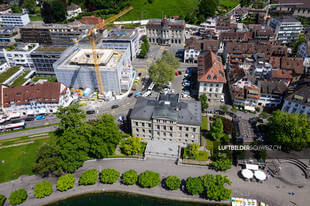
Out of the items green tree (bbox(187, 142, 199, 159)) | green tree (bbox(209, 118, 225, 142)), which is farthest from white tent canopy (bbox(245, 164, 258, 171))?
green tree (bbox(187, 142, 199, 159))

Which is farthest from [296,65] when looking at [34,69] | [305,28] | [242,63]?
[34,69]

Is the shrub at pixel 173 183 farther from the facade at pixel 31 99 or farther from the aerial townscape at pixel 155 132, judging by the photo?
the facade at pixel 31 99

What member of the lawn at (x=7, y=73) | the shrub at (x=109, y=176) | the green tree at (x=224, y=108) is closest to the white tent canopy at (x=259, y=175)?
the green tree at (x=224, y=108)

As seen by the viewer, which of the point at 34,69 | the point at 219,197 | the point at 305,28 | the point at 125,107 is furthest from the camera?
the point at 305,28

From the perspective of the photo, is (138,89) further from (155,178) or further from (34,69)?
(34,69)

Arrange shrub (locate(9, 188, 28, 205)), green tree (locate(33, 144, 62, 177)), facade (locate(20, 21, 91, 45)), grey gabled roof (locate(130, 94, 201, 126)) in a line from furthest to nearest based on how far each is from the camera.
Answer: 1. facade (locate(20, 21, 91, 45))
2. grey gabled roof (locate(130, 94, 201, 126))
3. green tree (locate(33, 144, 62, 177))
4. shrub (locate(9, 188, 28, 205))

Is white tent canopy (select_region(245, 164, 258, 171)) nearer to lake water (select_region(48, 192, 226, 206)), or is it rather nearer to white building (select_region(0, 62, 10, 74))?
lake water (select_region(48, 192, 226, 206))
